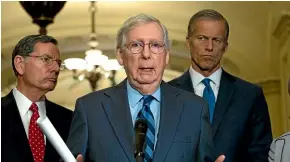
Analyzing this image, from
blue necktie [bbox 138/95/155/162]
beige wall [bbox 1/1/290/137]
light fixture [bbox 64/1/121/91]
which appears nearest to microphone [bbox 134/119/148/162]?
blue necktie [bbox 138/95/155/162]

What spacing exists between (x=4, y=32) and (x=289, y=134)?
842 centimetres

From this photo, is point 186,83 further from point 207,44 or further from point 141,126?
point 141,126

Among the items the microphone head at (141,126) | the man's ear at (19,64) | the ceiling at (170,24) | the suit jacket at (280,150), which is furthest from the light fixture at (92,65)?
the microphone head at (141,126)

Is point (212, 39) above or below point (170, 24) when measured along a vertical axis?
above

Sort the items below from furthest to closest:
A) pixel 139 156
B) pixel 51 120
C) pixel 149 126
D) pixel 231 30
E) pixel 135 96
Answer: pixel 231 30 → pixel 51 120 → pixel 135 96 → pixel 149 126 → pixel 139 156

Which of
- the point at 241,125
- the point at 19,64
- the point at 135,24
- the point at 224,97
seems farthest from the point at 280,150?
the point at 19,64

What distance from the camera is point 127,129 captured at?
283 cm


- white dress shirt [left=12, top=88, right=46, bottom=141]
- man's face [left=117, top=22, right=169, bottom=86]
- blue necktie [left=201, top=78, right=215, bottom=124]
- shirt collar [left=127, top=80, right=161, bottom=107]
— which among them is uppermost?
man's face [left=117, top=22, right=169, bottom=86]

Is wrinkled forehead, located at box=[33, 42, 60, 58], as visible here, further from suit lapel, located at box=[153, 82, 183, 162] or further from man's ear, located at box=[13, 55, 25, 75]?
suit lapel, located at box=[153, 82, 183, 162]

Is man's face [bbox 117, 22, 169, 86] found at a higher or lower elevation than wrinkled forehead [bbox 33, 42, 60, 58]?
higher

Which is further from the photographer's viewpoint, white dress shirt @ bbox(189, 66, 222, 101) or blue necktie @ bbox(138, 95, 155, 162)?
white dress shirt @ bbox(189, 66, 222, 101)

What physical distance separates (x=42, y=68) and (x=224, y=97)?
2.60 ft

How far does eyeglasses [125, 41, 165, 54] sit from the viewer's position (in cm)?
288

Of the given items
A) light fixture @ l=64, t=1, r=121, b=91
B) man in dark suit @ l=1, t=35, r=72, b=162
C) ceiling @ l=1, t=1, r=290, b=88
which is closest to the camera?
man in dark suit @ l=1, t=35, r=72, b=162
